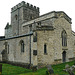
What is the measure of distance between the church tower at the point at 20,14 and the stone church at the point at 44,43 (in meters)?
2.34

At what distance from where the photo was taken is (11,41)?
23938 mm

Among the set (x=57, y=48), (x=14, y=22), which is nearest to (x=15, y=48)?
(x=57, y=48)

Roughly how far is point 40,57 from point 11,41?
9663mm

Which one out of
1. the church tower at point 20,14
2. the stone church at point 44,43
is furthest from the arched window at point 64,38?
the church tower at point 20,14

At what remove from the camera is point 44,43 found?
17.5m

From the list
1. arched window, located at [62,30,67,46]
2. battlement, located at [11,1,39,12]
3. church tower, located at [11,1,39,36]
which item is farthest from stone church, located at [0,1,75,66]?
battlement, located at [11,1,39,12]

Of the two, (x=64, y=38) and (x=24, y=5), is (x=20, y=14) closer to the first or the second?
(x=24, y=5)

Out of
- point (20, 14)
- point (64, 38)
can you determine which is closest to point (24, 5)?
point (20, 14)

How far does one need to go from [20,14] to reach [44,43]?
15841mm

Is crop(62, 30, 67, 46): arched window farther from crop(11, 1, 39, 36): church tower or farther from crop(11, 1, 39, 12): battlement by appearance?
crop(11, 1, 39, 12): battlement

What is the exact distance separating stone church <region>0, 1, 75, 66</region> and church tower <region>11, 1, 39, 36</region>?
92.1 inches

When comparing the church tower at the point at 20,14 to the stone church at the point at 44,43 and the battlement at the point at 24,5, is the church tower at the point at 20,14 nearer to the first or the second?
the battlement at the point at 24,5

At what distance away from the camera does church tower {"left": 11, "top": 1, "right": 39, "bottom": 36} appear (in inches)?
1167

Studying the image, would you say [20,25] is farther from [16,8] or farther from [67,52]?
[67,52]
